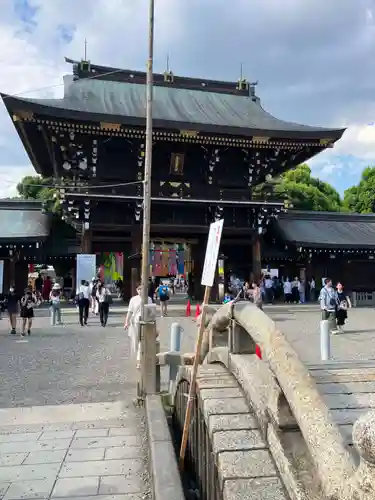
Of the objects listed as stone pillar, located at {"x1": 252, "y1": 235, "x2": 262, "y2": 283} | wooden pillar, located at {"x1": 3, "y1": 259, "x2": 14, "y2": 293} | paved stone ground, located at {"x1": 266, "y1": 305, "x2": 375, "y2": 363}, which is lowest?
paved stone ground, located at {"x1": 266, "y1": 305, "x2": 375, "y2": 363}

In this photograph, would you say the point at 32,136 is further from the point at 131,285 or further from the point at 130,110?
the point at 131,285

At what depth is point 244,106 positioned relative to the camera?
27.2 m

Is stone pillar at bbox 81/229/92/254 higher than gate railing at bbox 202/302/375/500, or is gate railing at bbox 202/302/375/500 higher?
stone pillar at bbox 81/229/92/254

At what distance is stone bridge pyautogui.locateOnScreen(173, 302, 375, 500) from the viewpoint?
1877mm

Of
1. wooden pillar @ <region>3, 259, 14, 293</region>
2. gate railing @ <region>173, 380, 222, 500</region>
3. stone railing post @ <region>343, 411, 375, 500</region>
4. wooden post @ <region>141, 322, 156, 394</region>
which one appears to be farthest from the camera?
wooden pillar @ <region>3, 259, 14, 293</region>

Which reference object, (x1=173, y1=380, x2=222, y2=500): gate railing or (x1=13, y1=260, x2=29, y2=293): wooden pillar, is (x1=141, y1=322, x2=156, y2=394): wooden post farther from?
(x1=13, y1=260, x2=29, y2=293): wooden pillar

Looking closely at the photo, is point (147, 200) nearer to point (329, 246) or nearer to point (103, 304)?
point (103, 304)

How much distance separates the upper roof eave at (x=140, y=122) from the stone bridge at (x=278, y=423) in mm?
16525

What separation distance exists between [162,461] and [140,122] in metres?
17.5

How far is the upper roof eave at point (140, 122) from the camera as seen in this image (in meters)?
18.3

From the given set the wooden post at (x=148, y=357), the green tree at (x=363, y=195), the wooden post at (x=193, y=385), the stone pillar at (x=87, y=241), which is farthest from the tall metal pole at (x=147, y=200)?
the green tree at (x=363, y=195)

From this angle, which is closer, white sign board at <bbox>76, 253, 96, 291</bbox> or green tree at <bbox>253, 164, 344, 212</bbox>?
white sign board at <bbox>76, 253, 96, 291</bbox>

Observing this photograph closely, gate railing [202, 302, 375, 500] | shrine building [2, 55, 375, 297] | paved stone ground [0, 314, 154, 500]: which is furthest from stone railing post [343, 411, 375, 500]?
shrine building [2, 55, 375, 297]

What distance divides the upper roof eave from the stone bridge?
16.5 m
